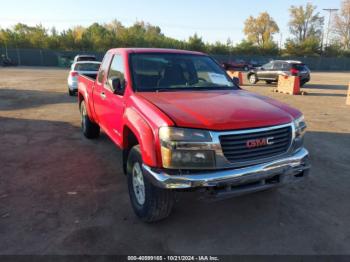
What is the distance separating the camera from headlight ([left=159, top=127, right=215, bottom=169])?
291 centimetres

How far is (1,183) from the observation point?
4574 millimetres

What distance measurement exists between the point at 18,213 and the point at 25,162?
74.5 inches

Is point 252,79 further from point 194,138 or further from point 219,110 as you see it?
point 194,138

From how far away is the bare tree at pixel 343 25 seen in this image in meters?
72.8

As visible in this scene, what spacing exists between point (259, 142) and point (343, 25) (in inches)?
3353

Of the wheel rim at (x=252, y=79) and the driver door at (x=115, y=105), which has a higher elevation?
the driver door at (x=115, y=105)

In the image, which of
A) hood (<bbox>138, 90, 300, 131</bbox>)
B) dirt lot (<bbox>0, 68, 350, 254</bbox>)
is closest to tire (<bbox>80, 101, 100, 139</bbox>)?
dirt lot (<bbox>0, 68, 350, 254</bbox>)

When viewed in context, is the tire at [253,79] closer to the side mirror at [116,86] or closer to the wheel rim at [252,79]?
the wheel rim at [252,79]

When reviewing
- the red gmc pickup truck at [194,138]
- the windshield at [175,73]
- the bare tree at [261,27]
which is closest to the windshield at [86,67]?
the windshield at [175,73]

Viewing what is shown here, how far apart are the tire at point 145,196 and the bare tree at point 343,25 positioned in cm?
8234

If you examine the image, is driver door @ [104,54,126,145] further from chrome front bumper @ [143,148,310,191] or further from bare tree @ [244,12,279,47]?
bare tree @ [244,12,279,47]

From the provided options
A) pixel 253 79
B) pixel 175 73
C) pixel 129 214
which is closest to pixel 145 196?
pixel 129 214

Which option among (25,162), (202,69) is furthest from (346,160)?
(25,162)

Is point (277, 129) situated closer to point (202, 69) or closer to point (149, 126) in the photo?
point (149, 126)
